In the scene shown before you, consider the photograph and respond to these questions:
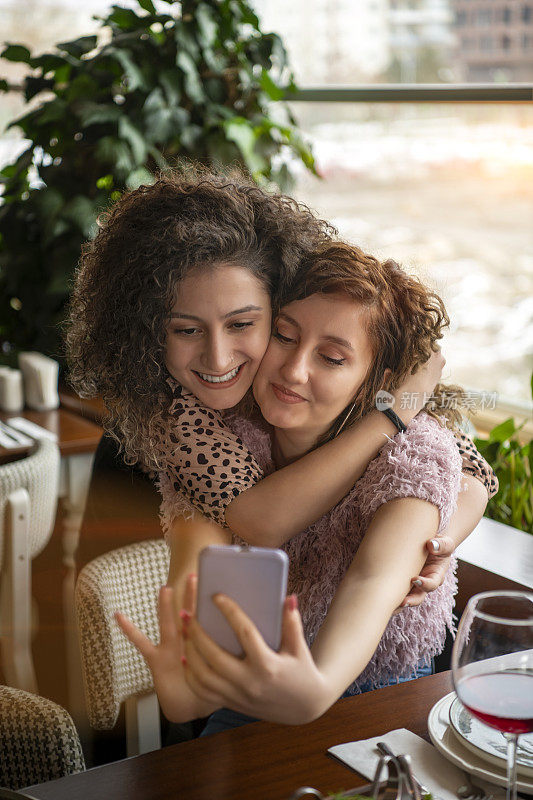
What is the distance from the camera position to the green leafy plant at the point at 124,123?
3.19m

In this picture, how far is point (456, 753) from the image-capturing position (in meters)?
0.98

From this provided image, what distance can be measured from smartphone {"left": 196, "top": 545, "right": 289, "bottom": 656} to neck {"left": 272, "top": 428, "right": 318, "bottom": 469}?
0.53m

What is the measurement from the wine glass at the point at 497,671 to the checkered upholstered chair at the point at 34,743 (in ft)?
2.17

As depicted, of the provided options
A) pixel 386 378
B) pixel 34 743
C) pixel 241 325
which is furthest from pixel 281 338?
pixel 34 743

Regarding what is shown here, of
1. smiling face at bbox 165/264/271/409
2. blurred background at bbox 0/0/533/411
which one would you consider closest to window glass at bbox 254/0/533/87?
blurred background at bbox 0/0/533/411

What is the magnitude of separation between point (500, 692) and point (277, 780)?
287mm

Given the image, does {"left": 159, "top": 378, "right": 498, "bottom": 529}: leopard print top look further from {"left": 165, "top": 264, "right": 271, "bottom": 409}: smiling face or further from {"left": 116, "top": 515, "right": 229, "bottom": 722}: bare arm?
{"left": 116, "top": 515, "right": 229, "bottom": 722}: bare arm

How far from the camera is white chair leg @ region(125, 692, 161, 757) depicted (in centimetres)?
162

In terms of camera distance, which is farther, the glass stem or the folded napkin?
the folded napkin

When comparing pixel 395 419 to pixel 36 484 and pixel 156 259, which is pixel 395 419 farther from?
pixel 36 484

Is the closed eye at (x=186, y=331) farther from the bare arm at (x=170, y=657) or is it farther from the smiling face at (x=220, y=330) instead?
the bare arm at (x=170, y=657)

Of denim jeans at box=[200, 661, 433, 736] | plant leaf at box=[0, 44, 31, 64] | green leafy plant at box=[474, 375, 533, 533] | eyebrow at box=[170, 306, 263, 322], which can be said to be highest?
plant leaf at box=[0, 44, 31, 64]

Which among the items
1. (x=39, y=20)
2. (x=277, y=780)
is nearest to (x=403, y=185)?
(x=39, y=20)

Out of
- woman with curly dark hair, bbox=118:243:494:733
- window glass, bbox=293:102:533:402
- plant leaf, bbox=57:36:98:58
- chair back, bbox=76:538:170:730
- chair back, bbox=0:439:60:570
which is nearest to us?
woman with curly dark hair, bbox=118:243:494:733
